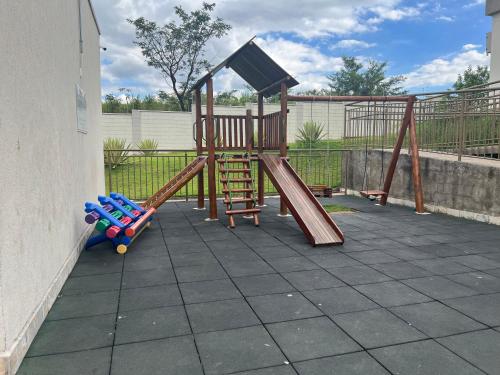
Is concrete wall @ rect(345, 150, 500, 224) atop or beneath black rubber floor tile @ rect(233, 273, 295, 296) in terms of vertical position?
atop

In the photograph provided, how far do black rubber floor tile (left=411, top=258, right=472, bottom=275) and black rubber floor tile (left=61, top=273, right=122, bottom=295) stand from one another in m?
3.10

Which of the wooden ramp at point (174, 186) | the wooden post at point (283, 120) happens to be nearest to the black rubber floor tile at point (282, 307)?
the wooden post at point (283, 120)

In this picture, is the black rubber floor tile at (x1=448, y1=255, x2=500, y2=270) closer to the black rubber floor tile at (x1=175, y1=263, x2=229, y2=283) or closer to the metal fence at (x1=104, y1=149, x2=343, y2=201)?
the black rubber floor tile at (x1=175, y1=263, x2=229, y2=283)

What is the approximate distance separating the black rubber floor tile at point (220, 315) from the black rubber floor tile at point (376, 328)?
0.66 m

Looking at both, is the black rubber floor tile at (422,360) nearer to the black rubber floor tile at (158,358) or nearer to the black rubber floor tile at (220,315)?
the black rubber floor tile at (220,315)

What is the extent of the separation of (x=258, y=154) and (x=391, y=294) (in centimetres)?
442

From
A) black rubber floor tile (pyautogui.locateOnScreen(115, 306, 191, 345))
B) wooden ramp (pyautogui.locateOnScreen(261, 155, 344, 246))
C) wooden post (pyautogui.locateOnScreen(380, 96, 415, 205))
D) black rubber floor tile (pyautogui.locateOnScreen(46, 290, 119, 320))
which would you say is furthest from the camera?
wooden post (pyautogui.locateOnScreen(380, 96, 415, 205))

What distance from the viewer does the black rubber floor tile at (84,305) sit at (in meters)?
2.91

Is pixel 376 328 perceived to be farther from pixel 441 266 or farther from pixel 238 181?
pixel 238 181

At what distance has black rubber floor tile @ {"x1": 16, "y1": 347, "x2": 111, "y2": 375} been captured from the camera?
6.99 feet

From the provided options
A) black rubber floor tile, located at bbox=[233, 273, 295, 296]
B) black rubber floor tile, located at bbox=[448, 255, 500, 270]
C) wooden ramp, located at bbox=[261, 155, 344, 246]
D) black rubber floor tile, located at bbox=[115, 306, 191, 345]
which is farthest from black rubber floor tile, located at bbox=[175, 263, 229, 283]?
black rubber floor tile, located at bbox=[448, 255, 500, 270]

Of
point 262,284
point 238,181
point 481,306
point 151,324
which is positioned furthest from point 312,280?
point 238,181

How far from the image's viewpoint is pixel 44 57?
3.16 meters

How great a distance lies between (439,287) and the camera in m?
3.42
